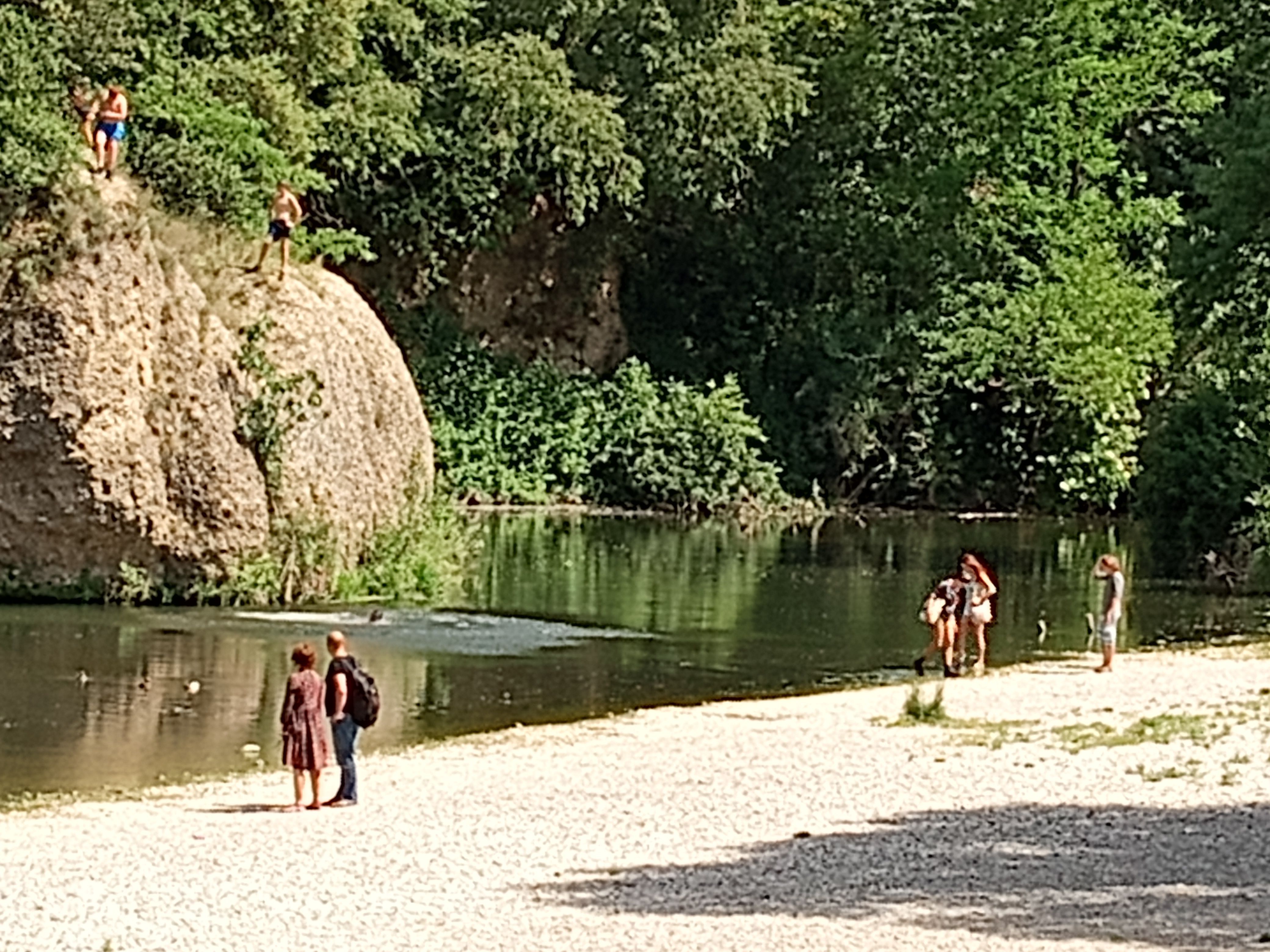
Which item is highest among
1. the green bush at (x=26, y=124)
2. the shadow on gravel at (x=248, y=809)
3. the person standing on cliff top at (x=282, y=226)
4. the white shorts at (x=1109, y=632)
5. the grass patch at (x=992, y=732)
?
the green bush at (x=26, y=124)

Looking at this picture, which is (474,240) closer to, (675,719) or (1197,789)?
(675,719)

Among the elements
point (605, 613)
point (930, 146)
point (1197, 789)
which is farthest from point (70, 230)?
point (930, 146)

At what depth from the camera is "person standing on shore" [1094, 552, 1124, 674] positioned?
107ft

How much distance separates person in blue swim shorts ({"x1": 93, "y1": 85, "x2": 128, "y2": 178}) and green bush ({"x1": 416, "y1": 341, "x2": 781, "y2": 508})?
28511 millimetres

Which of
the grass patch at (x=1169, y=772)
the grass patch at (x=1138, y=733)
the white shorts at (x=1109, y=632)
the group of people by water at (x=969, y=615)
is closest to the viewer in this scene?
the grass patch at (x=1169, y=772)

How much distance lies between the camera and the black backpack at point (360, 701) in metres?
22.2

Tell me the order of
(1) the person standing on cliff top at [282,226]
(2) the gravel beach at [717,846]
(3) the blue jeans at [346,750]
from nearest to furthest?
(2) the gravel beach at [717,846] < (3) the blue jeans at [346,750] < (1) the person standing on cliff top at [282,226]

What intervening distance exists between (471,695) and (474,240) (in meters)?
42.1

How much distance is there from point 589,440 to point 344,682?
166ft

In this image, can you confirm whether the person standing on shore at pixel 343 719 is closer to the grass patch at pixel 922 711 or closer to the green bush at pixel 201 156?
the grass patch at pixel 922 711

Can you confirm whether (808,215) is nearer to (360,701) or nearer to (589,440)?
(589,440)

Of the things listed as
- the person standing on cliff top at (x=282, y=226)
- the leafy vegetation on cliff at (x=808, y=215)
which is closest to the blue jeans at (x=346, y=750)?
the person standing on cliff top at (x=282, y=226)

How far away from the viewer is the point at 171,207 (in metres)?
47.3

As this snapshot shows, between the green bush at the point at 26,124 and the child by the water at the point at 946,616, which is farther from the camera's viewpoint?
the green bush at the point at 26,124
